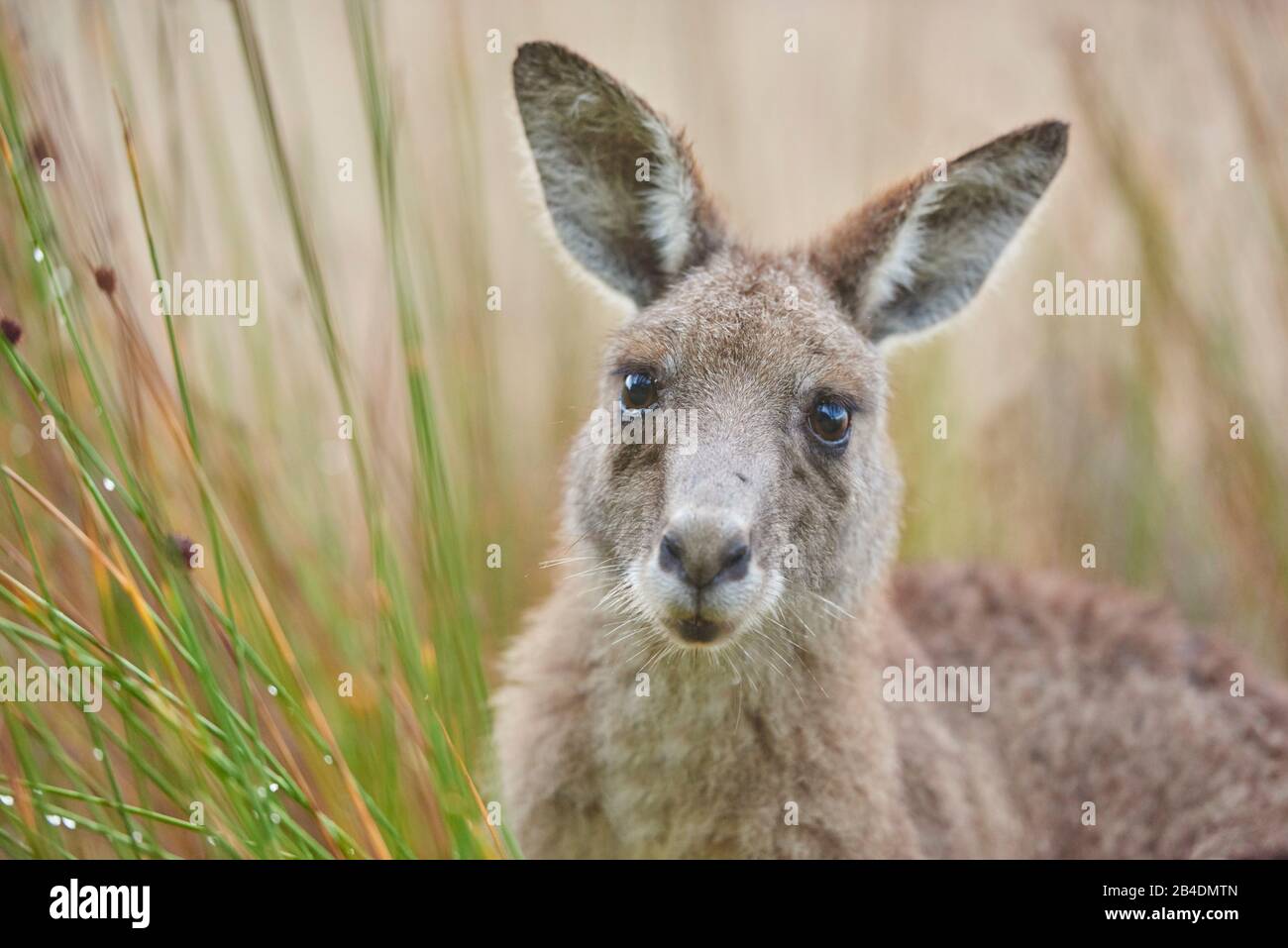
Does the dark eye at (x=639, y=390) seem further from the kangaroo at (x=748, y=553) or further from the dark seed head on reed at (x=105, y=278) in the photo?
the dark seed head on reed at (x=105, y=278)

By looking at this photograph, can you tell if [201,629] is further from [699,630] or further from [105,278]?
[699,630]

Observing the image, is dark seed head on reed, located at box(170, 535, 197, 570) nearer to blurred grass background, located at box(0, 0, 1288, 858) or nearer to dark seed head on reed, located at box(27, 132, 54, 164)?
blurred grass background, located at box(0, 0, 1288, 858)

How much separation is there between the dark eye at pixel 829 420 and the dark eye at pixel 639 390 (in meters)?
0.44

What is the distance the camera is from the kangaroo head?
3.43 meters

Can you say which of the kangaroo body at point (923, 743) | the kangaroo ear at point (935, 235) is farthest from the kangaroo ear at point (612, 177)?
the kangaroo body at point (923, 743)

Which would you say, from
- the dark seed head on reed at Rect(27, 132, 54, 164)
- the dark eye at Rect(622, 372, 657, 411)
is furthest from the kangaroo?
the dark seed head on reed at Rect(27, 132, 54, 164)

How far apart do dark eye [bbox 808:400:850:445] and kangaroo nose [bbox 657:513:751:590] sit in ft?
2.17

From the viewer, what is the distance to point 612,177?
4113 mm

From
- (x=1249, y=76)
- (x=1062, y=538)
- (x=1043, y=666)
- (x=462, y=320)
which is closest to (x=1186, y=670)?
(x=1043, y=666)

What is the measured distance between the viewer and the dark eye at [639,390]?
3.78 metres

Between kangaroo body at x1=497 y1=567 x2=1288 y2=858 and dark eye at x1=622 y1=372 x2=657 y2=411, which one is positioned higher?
dark eye at x1=622 y1=372 x2=657 y2=411

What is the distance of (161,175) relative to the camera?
6.42 metres

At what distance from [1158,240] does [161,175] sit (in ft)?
14.6

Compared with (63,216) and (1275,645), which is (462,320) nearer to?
(63,216)
